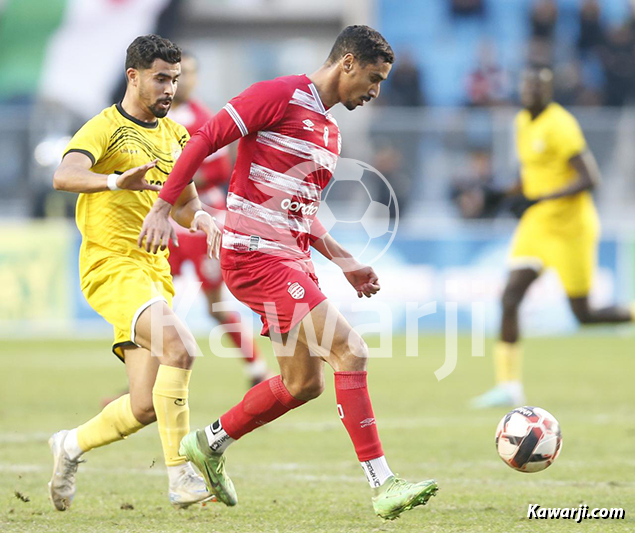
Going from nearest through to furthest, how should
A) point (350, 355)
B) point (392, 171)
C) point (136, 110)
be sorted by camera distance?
point (350, 355), point (136, 110), point (392, 171)

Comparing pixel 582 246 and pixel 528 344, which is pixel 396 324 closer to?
pixel 528 344

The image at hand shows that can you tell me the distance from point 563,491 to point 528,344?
30.8ft

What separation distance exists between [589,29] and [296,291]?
1818 centimetres

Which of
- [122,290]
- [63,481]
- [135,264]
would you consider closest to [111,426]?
[63,481]

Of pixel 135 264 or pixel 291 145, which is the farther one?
pixel 135 264

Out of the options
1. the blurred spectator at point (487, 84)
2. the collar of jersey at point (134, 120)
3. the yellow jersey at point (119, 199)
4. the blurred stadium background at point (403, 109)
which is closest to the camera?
the yellow jersey at point (119, 199)

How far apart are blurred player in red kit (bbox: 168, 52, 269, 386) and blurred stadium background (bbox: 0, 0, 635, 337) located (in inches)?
100

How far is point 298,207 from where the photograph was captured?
5.32 meters

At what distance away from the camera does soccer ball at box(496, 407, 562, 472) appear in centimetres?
549

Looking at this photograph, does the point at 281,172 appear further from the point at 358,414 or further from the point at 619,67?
the point at 619,67

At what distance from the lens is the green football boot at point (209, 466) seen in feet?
17.3

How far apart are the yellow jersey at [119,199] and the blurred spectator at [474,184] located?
1151 cm

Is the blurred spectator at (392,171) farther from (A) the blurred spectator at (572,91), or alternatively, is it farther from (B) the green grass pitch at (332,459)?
(B) the green grass pitch at (332,459)

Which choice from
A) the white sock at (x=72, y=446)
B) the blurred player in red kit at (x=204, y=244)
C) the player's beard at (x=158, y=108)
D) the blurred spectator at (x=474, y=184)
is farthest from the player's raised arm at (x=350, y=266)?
the blurred spectator at (x=474, y=184)
